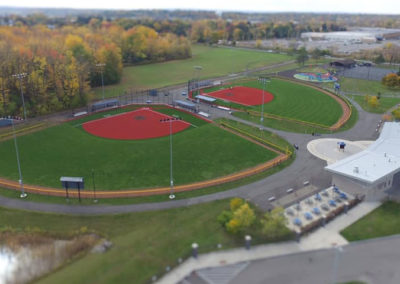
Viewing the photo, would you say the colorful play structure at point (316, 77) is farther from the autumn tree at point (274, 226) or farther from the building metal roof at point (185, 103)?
the autumn tree at point (274, 226)

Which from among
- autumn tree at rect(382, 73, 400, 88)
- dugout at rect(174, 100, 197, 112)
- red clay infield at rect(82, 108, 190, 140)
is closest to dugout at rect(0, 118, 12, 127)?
red clay infield at rect(82, 108, 190, 140)

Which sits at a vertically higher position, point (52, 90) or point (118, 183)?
point (52, 90)

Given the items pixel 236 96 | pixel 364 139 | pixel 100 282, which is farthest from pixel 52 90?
pixel 364 139

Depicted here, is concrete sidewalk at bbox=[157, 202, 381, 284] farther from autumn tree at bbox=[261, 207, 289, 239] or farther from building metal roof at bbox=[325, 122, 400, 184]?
building metal roof at bbox=[325, 122, 400, 184]

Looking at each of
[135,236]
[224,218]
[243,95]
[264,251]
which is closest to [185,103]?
[243,95]

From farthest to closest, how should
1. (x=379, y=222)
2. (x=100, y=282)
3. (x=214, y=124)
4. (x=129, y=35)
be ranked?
1. (x=129, y=35)
2. (x=214, y=124)
3. (x=379, y=222)
4. (x=100, y=282)

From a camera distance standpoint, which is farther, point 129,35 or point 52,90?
point 129,35

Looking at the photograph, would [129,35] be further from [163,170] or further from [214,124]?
[163,170]
